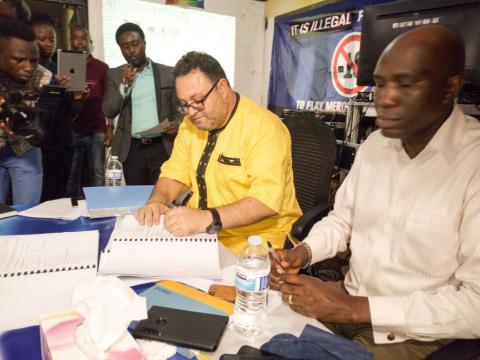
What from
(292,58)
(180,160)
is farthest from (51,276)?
(292,58)

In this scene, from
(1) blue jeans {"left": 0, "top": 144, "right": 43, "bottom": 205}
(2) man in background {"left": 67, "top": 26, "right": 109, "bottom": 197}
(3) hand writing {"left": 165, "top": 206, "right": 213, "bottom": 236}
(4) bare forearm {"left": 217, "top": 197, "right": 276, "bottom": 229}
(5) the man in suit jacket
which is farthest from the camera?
(2) man in background {"left": 67, "top": 26, "right": 109, "bottom": 197}

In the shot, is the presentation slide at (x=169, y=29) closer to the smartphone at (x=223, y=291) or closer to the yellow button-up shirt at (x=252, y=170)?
the yellow button-up shirt at (x=252, y=170)

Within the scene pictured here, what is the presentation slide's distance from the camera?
3.83 metres

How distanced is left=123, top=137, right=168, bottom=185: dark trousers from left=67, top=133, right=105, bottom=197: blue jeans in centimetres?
60

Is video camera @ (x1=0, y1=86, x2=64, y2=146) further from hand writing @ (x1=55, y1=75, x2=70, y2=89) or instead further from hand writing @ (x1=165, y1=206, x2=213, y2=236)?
hand writing @ (x1=165, y1=206, x2=213, y2=236)

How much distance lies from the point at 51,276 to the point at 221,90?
3.04ft

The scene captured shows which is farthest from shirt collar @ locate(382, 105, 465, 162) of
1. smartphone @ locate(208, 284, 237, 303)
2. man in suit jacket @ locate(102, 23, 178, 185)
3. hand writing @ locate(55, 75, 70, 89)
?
hand writing @ locate(55, 75, 70, 89)

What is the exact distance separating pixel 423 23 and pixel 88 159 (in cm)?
291

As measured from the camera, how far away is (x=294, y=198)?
5.21ft

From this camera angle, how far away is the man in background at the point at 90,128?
3.08m

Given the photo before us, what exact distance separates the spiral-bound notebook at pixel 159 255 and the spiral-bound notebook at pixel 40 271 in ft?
0.20

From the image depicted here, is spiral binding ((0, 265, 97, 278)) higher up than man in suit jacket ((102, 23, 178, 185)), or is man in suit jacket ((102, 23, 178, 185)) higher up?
man in suit jacket ((102, 23, 178, 185))

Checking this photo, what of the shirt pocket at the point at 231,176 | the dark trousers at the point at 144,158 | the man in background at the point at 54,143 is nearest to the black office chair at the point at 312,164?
the shirt pocket at the point at 231,176

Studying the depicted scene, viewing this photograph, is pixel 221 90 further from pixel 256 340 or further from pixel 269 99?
pixel 269 99
